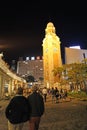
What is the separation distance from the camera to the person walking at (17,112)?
16.2ft

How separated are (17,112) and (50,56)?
3196 inches

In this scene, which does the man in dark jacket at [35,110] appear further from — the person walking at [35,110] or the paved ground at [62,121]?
the paved ground at [62,121]

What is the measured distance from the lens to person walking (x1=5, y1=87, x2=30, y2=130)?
16.2 ft

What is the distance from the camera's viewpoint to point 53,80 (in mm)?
81000

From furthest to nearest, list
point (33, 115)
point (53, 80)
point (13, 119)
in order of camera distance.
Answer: point (53, 80) → point (33, 115) → point (13, 119)

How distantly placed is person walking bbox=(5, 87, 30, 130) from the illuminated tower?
76.0 metres

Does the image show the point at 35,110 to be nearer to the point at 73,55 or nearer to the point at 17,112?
the point at 17,112

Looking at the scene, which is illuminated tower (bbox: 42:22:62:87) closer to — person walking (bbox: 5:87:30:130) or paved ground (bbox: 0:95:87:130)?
paved ground (bbox: 0:95:87:130)

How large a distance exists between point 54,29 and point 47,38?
8.44m

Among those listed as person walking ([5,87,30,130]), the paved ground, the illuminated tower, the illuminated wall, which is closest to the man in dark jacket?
person walking ([5,87,30,130])

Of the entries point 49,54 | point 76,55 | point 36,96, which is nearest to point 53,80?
point 49,54

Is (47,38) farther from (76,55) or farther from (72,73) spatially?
(72,73)

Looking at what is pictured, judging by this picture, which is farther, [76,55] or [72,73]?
[76,55]

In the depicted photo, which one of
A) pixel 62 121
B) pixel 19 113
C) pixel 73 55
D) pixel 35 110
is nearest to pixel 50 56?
pixel 73 55
